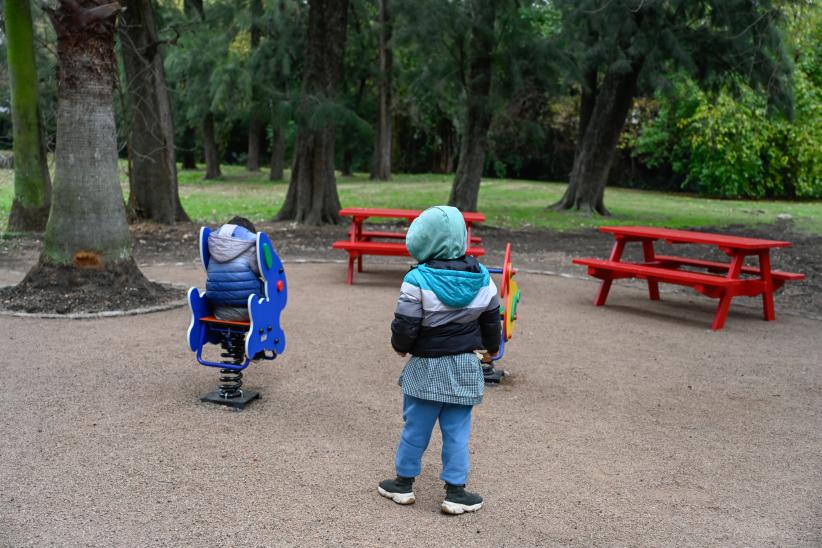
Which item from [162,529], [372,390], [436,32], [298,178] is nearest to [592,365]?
[372,390]

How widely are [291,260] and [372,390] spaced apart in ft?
21.6

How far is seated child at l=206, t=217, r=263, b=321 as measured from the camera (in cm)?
562

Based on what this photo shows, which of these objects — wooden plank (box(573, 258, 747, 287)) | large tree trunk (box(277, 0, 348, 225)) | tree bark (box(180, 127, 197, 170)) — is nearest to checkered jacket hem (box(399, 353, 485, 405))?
wooden plank (box(573, 258, 747, 287))

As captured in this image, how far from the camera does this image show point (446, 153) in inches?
1741

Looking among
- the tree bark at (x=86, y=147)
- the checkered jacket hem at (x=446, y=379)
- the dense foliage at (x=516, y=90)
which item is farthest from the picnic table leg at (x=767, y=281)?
the tree bark at (x=86, y=147)

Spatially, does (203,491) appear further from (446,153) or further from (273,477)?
(446,153)

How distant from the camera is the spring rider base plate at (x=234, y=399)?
221 inches

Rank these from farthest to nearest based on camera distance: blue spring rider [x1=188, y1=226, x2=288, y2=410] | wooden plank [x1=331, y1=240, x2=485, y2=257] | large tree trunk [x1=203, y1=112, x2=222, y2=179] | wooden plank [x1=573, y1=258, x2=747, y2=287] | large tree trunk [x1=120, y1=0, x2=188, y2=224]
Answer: large tree trunk [x1=203, y1=112, x2=222, y2=179] → large tree trunk [x1=120, y1=0, x2=188, y2=224] → wooden plank [x1=331, y1=240, x2=485, y2=257] → wooden plank [x1=573, y1=258, x2=747, y2=287] → blue spring rider [x1=188, y1=226, x2=288, y2=410]

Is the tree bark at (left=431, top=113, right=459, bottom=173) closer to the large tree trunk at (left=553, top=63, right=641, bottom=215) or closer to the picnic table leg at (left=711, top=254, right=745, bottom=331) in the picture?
the large tree trunk at (left=553, top=63, right=641, bottom=215)

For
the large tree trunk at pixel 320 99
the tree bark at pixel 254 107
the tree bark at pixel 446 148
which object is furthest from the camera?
the tree bark at pixel 446 148

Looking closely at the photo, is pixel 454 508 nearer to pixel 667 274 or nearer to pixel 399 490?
pixel 399 490

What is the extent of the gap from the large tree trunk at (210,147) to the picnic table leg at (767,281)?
26.4m

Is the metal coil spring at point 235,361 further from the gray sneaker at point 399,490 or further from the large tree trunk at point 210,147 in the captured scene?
the large tree trunk at point 210,147

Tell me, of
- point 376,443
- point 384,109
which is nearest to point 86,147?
point 376,443
